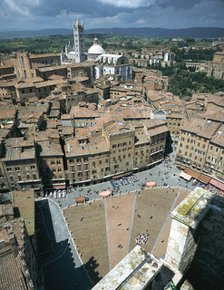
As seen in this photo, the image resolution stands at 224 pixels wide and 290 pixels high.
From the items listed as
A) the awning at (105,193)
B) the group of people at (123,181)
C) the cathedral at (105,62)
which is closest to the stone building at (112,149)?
the group of people at (123,181)

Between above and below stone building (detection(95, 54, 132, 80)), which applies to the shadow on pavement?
below

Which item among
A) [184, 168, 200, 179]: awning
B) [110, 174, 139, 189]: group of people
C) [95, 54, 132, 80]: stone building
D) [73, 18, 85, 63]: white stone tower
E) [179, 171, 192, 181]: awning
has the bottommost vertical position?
[110, 174, 139, 189]: group of people

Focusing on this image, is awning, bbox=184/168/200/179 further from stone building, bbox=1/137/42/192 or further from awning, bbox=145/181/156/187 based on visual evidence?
stone building, bbox=1/137/42/192

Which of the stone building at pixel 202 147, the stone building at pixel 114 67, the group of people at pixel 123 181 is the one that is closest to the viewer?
the stone building at pixel 202 147

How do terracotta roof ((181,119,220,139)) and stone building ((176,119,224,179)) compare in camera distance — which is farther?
terracotta roof ((181,119,220,139))

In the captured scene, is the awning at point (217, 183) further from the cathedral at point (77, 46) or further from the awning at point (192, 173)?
the cathedral at point (77, 46)

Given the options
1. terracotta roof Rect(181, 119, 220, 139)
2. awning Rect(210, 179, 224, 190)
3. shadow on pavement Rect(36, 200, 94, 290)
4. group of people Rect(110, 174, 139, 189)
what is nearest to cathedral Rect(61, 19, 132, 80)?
terracotta roof Rect(181, 119, 220, 139)

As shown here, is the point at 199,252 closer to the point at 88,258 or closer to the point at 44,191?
the point at 88,258

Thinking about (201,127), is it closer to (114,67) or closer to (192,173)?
(192,173)

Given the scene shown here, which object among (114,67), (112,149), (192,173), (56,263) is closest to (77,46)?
(114,67)
